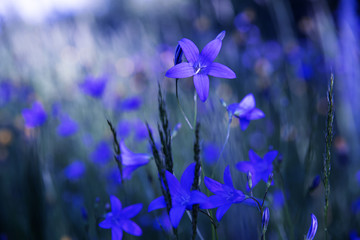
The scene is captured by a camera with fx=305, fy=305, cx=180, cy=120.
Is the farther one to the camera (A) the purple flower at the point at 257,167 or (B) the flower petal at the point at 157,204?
(A) the purple flower at the point at 257,167

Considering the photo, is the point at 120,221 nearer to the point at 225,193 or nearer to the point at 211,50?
the point at 225,193

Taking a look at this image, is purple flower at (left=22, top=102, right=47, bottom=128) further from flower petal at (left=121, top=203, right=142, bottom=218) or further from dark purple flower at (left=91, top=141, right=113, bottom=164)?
flower petal at (left=121, top=203, right=142, bottom=218)

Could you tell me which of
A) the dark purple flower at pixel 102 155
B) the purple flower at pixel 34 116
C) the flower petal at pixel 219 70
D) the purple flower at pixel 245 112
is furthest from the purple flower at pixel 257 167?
the purple flower at pixel 34 116

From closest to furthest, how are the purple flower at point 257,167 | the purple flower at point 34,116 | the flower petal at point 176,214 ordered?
the flower petal at point 176,214
the purple flower at point 257,167
the purple flower at point 34,116

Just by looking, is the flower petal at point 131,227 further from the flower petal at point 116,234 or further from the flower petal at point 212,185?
the flower petal at point 212,185

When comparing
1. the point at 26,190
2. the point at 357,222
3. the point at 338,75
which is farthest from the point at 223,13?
the point at 26,190

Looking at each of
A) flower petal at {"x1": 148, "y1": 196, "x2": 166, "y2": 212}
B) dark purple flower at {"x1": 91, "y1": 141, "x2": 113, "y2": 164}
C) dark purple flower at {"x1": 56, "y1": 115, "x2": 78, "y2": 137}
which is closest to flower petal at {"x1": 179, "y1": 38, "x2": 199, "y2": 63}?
flower petal at {"x1": 148, "y1": 196, "x2": 166, "y2": 212}

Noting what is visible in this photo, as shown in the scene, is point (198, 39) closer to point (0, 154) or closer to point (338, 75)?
point (338, 75)
